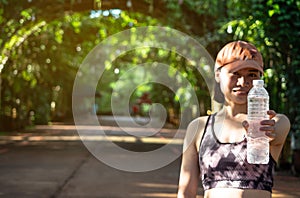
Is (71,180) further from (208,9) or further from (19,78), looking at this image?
(19,78)

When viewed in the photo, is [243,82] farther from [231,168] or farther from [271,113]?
[231,168]

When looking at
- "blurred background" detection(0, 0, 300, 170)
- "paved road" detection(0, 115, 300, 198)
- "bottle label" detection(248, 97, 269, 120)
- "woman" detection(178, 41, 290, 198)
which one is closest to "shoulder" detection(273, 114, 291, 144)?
"woman" detection(178, 41, 290, 198)

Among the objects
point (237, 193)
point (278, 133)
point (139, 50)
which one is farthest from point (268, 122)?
point (139, 50)

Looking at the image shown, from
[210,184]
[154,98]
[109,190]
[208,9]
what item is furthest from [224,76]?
[154,98]

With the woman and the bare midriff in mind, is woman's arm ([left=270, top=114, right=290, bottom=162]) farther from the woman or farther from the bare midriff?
the bare midriff

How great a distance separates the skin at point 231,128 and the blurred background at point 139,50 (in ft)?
2.02

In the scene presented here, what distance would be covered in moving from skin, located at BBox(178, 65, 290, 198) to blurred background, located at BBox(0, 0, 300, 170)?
0.62 metres

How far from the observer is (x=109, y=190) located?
9727mm

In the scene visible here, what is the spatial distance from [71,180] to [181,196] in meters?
8.38

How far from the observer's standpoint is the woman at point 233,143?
8.70 feet

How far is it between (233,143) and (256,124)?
0.21 m

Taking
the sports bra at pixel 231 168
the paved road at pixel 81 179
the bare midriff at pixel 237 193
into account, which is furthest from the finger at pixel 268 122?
the paved road at pixel 81 179

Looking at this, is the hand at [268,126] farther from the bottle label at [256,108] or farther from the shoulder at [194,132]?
the shoulder at [194,132]

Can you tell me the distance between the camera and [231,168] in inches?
105
